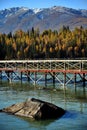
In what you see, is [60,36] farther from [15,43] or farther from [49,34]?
[15,43]

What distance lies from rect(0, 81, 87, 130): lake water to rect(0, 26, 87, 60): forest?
60.2 metres

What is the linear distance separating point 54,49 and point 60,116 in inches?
3898

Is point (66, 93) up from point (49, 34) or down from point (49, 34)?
down

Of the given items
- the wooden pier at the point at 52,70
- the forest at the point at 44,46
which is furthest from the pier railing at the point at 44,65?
the forest at the point at 44,46

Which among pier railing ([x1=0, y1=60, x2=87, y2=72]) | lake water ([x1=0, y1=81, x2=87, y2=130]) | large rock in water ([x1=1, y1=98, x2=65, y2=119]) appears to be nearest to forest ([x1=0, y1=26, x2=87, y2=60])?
pier railing ([x1=0, y1=60, x2=87, y2=72])

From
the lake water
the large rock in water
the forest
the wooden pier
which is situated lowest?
the lake water

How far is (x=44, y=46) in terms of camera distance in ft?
452

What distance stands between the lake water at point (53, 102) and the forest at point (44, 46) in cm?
6024

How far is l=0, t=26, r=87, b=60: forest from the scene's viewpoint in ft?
422

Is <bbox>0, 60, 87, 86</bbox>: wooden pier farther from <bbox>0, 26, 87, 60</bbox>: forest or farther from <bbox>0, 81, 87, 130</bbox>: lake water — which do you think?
<bbox>0, 26, 87, 60</bbox>: forest

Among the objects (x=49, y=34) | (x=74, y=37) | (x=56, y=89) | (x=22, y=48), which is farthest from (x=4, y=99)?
(x=49, y=34)

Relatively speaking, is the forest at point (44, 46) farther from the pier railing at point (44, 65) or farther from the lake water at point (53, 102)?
the lake water at point (53, 102)

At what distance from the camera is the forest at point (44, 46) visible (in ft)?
422

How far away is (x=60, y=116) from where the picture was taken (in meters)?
38.5
